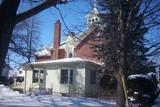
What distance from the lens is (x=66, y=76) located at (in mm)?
37219

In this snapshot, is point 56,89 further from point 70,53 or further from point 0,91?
point 0,91

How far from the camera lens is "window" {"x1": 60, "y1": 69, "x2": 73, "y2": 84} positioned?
3666 centimetres

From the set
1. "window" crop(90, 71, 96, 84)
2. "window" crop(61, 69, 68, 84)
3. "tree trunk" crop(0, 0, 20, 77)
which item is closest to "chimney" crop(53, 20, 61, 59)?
"window" crop(61, 69, 68, 84)

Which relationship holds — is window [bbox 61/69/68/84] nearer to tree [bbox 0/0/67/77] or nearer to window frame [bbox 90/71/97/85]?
window frame [bbox 90/71/97/85]

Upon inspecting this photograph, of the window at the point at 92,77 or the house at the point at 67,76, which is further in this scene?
the window at the point at 92,77

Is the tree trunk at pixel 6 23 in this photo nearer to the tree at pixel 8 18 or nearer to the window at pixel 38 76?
the tree at pixel 8 18

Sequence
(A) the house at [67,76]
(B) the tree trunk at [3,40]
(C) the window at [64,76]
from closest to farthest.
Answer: (B) the tree trunk at [3,40], (A) the house at [67,76], (C) the window at [64,76]

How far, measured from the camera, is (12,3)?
7.54 m

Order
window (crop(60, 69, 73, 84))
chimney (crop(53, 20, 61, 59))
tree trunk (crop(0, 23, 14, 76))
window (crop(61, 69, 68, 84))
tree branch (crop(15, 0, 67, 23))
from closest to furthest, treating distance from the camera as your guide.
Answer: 1. tree trunk (crop(0, 23, 14, 76))
2. tree branch (crop(15, 0, 67, 23))
3. window (crop(60, 69, 73, 84))
4. window (crop(61, 69, 68, 84))
5. chimney (crop(53, 20, 61, 59))

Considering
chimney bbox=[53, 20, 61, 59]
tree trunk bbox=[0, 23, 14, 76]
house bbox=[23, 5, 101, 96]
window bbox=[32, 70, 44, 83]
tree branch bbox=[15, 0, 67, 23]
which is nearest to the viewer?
tree trunk bbox=[0, 23, 14, 76]

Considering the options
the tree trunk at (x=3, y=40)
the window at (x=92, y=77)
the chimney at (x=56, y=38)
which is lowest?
the tree trunk at (x=3, y=40)

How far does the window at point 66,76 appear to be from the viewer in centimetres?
3666

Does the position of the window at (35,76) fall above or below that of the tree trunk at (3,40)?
above

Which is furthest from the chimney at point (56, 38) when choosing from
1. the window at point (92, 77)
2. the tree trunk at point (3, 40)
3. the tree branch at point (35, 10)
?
the tree trunk at point (3, 40)
